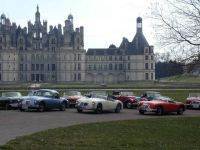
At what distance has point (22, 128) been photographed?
19938mm

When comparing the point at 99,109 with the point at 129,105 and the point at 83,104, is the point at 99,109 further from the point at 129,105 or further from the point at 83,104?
the point at 129,105

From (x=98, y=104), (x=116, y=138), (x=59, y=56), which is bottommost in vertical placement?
(x=116, y=138)

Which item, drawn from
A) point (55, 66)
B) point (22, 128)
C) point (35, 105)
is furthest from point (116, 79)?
point (22, 128)

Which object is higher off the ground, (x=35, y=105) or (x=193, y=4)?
(x=193, y=4)

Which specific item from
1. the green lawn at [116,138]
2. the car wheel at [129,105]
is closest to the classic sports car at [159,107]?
A: the car wheel at [129,105]

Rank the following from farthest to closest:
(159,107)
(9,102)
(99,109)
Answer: (9,102) < (99,109) < (159,107)

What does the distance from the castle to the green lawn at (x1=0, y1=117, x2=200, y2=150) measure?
135 meters

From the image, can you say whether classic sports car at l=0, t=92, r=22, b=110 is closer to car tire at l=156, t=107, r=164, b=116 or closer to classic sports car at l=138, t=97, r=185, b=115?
classic sports car at l=138, t=97, r=185, b=115

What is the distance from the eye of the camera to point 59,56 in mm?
158625

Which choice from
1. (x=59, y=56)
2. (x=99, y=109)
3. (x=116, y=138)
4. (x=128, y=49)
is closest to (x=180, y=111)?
(x=99, y=109)

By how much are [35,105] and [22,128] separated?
10.5 metres

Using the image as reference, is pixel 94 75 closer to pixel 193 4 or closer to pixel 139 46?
pixel 139 46

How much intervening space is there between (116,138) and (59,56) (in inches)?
5612

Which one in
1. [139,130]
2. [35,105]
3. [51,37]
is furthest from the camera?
[51,37]
